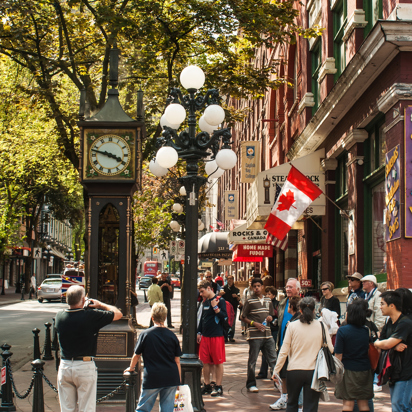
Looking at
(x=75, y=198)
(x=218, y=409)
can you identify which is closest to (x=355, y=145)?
(x=218, y=409)

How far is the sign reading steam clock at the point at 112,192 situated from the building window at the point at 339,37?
679 cm

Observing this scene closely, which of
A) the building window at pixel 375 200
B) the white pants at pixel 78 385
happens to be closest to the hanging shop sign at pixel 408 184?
the building window at pixel 375 200

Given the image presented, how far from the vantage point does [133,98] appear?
2198cm

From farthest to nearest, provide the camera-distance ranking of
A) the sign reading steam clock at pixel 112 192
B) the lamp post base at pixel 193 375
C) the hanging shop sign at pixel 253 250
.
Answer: the hanging shop sign at pixel 253 250
the sign reading steam clock at pixel 112 192
the lamp post base at pixel 193 375

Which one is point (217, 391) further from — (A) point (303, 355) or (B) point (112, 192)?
(B) point (112, 192)

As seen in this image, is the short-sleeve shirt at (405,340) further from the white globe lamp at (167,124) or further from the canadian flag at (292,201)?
the canadian flag at (292,201)

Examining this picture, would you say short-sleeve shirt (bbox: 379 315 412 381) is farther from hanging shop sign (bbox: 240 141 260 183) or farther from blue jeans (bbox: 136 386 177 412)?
hanging shop sign (bbox: 240 141 260 183)

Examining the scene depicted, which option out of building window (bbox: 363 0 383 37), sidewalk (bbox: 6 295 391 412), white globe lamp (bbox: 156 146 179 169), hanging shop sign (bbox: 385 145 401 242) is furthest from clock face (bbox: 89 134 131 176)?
building window (bbox: 363 0 383 37)

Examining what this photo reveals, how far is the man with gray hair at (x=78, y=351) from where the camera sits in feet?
22.1

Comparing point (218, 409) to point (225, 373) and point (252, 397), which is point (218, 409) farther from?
point (225, 373)

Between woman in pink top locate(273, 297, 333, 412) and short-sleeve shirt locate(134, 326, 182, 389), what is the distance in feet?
4.48

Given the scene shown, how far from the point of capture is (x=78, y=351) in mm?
6723

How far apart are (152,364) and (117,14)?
11415 mm

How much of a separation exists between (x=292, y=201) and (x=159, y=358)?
7965mm
